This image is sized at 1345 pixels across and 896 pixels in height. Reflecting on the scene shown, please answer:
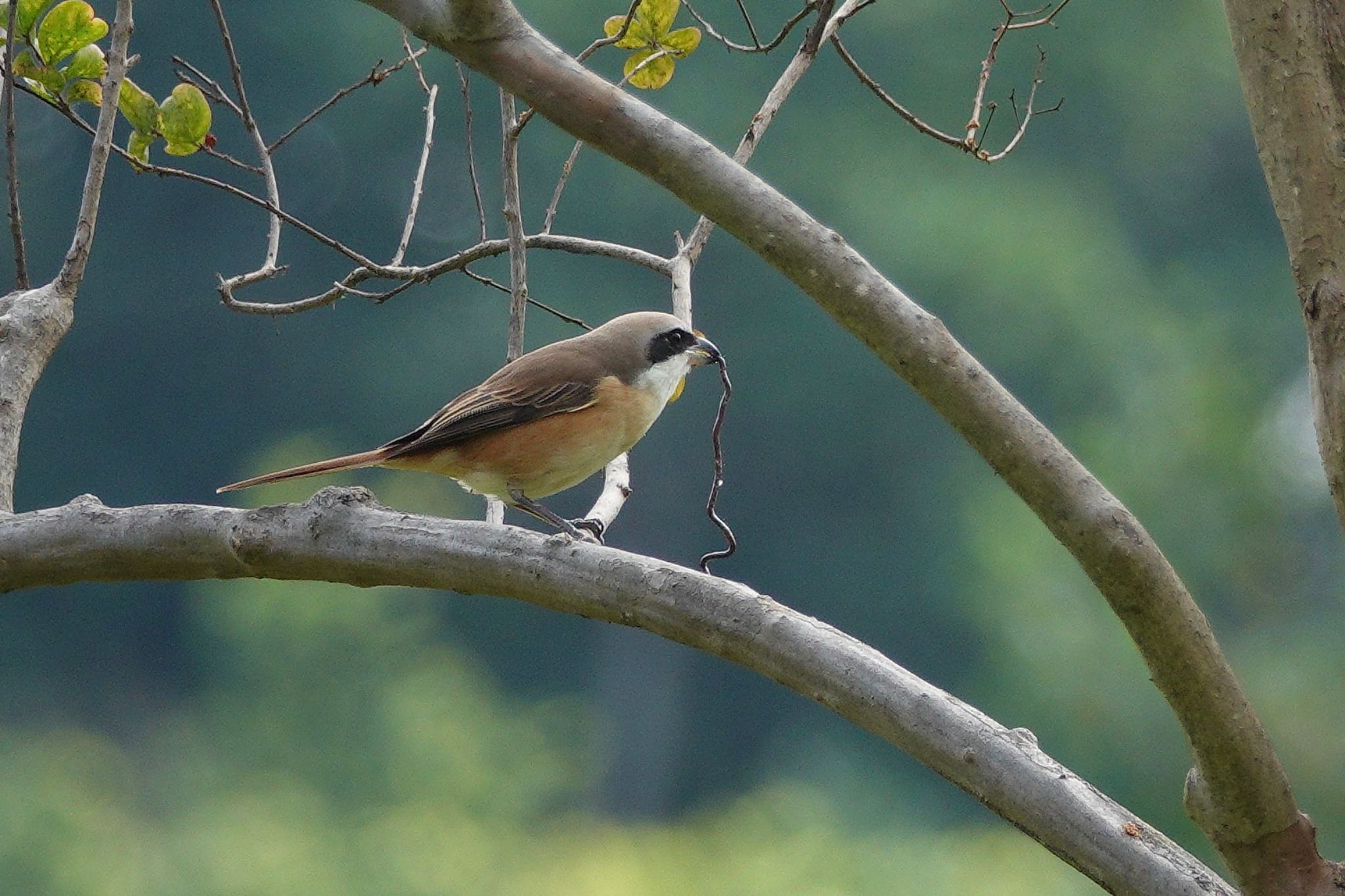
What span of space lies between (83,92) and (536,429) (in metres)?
1.14

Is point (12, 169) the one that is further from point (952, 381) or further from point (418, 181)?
point (952, 381)

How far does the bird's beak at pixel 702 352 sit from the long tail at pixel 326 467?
0.76 metres

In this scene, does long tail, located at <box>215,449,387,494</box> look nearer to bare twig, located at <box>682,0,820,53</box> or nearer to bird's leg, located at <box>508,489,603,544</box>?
bird's leg, located at <box>508,489,603,544</box>

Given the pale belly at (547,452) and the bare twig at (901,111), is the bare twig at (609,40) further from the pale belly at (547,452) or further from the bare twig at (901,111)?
the pale belly at (547,452)

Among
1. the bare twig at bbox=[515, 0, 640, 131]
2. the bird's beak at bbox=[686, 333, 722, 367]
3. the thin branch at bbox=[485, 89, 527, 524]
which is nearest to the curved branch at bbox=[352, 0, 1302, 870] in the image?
the bare twig at bbox=[515, 0, 640, 131]

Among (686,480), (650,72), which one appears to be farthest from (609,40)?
(686,480)

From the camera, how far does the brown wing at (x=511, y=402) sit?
9.89 feet

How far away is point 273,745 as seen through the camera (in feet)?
39.7

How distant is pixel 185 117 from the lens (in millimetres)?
2688

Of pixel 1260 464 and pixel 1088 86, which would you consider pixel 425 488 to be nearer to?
pixel 1260 464

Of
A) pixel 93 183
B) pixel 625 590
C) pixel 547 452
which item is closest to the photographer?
pixel 625 590

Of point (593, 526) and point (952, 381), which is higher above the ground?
point (593, 526)

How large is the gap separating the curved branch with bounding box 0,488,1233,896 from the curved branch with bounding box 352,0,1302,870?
5.4 inches

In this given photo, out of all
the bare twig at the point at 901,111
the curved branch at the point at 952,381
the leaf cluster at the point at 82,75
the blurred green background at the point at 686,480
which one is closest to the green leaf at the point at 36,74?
the leaf cluster at the point at 82,75
